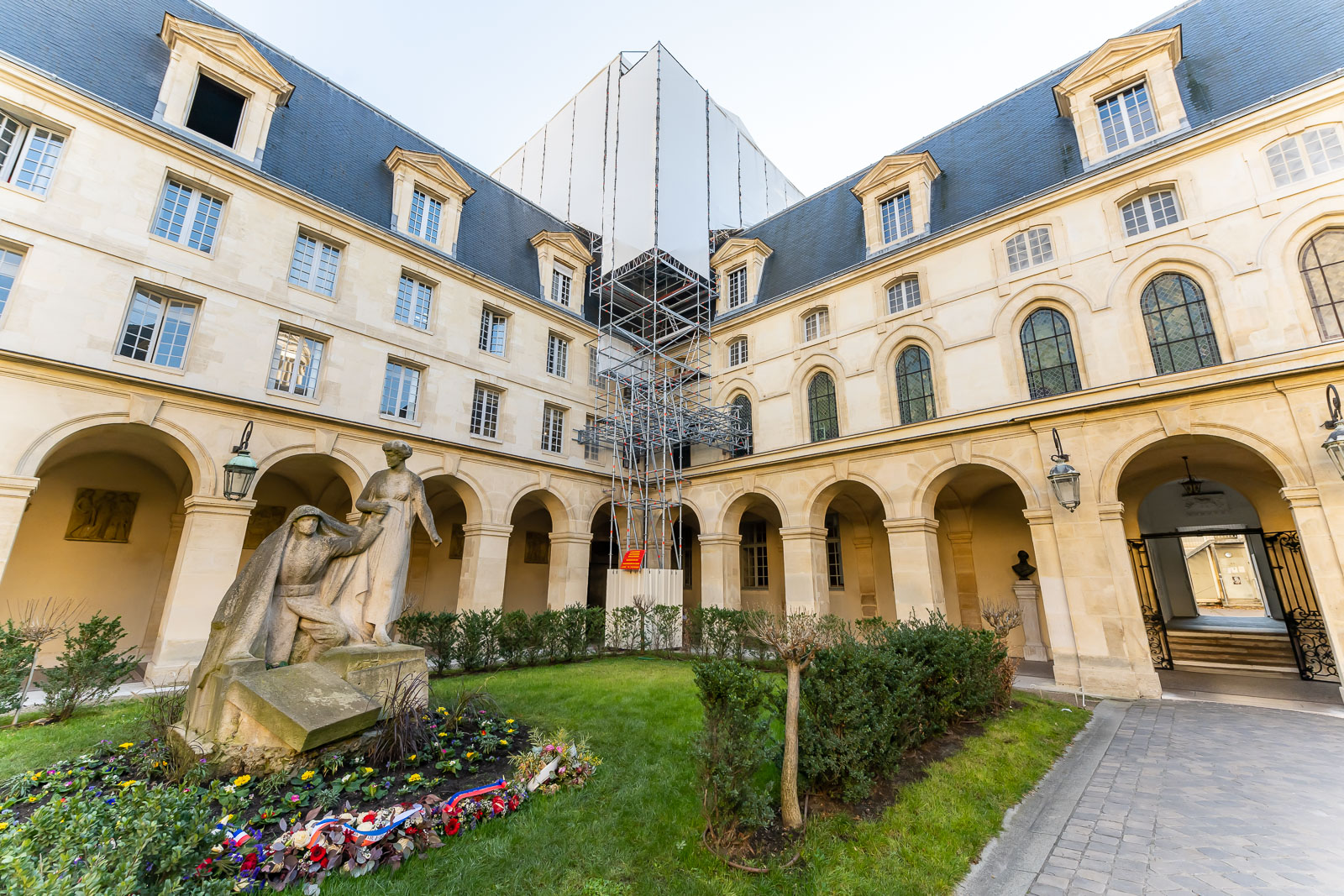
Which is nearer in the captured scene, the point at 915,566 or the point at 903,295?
the point at 915,566

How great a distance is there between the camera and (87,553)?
1109cm

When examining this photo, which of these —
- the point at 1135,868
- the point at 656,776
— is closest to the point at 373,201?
the point at 656,776

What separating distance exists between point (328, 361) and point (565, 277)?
27.3ft

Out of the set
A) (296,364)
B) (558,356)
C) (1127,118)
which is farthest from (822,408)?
(296,364)

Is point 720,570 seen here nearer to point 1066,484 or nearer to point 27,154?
point 1066,484

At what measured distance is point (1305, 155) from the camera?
9297mm

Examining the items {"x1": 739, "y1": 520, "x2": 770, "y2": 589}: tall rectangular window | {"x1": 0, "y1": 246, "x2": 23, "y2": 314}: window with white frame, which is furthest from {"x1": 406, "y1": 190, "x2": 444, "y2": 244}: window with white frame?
{"x1": 739, "y1": 520, "x2": 770, "y2": 589}: tall rectangular window

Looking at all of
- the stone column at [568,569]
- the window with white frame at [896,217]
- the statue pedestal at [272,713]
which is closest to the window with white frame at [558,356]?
the stone column at [568,569]

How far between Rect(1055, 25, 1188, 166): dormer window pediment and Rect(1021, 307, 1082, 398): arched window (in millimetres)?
3666

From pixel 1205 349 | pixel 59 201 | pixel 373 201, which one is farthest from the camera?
pixel 373 201

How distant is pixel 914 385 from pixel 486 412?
37.5 ft

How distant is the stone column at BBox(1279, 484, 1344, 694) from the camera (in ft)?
25.5

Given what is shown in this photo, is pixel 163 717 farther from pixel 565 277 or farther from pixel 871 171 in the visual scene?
pixel 871 171

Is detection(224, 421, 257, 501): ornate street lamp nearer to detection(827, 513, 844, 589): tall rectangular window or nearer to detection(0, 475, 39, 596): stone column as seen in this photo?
detection(0, 475, 39, 596): stone column
